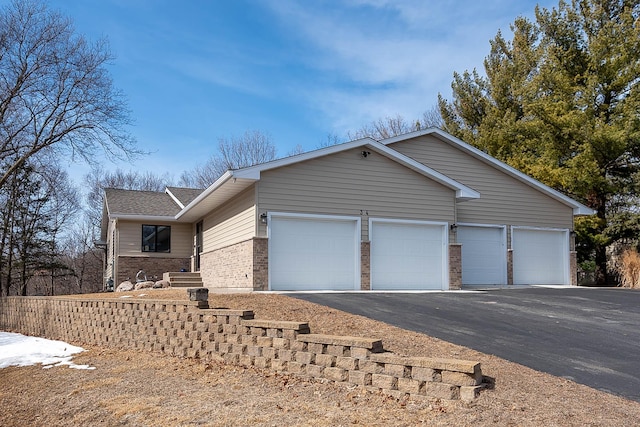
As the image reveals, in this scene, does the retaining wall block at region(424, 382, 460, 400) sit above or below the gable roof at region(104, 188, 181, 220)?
below

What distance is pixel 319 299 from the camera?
1118 cm

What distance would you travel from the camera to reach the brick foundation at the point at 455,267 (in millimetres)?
15195

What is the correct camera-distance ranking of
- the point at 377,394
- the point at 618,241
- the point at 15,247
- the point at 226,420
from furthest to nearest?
the point at 15,247 < the point at 618,241 < the point at 377,394 < the point at 226,420

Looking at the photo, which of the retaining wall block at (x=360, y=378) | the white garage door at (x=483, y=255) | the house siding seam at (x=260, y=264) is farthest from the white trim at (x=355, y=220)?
the retaining wall block at (x=360, y=378)

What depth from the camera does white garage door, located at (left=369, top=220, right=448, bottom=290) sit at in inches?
572

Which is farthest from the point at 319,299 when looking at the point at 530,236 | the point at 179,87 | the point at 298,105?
the point at 298,105

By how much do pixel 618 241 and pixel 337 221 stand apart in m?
14.9

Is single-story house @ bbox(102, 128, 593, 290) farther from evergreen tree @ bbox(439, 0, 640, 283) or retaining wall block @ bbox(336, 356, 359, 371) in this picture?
retaining wall block @ bbox(336, 356, 359, 371)

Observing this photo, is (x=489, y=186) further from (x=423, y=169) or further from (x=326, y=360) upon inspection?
(x=326, y=360)

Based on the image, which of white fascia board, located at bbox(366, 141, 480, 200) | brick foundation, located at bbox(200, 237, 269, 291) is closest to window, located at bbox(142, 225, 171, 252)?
brick foundation, located at bbox(200, 237, 269, 291)

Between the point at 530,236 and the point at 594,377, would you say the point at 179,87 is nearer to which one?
the point at 530,236

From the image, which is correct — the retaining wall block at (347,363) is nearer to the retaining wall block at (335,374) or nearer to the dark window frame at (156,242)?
the retaining wall block at (335,374)

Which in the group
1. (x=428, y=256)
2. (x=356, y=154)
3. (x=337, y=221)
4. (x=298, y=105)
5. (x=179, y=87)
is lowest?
(x=428, y=256)

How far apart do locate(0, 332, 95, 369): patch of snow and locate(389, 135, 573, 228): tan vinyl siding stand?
452 inches
